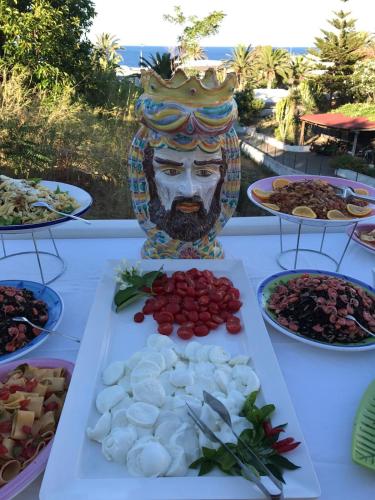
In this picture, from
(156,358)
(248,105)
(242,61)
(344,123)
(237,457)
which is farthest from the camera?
(242,61)

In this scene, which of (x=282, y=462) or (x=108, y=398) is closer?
(x=282, y=462)

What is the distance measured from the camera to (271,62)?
21.5 meters

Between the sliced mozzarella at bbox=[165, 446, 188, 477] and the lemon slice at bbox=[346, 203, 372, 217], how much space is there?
2.86 feet

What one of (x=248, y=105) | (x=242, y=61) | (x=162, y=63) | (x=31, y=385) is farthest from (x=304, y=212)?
(x=242, y=61)

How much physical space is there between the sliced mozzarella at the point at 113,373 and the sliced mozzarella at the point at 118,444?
13 cm

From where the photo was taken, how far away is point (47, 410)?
77 cm

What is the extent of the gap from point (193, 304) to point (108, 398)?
0.35m

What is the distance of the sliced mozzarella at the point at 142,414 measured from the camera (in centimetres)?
69

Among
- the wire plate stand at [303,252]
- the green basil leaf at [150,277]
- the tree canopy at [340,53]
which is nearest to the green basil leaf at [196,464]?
the green basil leaf at [150,277]

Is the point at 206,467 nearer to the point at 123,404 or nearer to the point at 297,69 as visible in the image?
the point at 123,404

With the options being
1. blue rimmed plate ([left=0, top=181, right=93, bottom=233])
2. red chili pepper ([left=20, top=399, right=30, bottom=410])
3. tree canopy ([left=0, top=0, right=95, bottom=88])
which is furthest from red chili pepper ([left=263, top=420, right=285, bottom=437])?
tree canopy ([left=0, top=0, right=95, bottom=88])

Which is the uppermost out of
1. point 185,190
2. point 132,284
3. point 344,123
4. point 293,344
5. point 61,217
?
Result: point 185,190

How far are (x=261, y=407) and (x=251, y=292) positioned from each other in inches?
14.7

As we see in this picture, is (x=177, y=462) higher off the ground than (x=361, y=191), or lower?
lower
